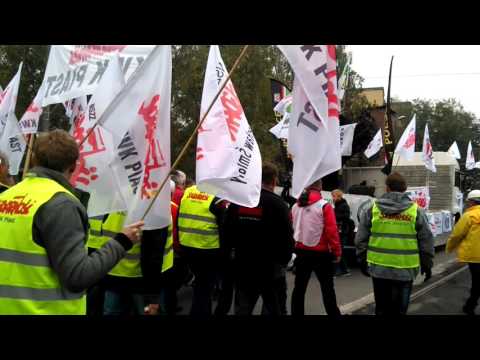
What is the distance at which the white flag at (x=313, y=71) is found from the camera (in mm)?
3010

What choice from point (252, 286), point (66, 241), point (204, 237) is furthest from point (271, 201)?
point (66, 241)

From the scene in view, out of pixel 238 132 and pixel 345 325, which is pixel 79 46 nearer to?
pixel 238 132

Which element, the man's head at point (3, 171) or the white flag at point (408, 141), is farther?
the white flag at point (408, 141)

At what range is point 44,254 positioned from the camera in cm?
227

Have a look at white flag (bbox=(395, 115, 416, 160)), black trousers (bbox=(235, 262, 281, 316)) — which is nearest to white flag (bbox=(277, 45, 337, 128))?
black trousers (bbox=(235, 262, 281, 316))

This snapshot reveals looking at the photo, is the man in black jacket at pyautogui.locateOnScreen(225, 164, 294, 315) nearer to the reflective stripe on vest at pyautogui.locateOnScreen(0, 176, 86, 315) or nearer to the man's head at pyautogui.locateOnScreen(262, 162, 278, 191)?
the man's head at pyautogui.locateOnScreen(262, 162, 278, 191)

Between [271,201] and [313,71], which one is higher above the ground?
[313,71]

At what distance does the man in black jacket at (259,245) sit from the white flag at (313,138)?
1.43 m

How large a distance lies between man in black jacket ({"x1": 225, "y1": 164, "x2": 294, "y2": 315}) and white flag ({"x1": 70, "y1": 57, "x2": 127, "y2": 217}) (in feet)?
5.28

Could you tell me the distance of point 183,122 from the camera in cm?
2433

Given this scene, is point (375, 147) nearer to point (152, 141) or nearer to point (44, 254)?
point (152, 141)

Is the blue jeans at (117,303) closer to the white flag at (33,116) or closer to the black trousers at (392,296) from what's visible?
the black trousers at (392,296)

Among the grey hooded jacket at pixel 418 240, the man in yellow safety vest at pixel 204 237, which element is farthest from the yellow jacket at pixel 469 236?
the man in yellow safety vest at pixel 204 237

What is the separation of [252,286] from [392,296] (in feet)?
5.01
